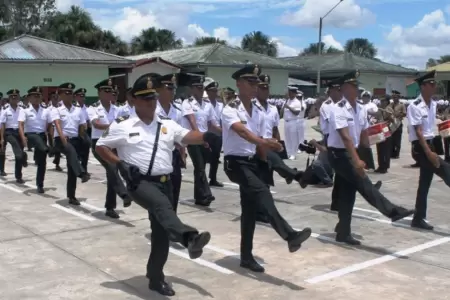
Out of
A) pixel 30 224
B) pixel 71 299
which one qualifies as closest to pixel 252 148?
pixel 71 299

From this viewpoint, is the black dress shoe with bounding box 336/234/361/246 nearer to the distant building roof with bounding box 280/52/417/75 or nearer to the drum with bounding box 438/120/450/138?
the drum with bounding box 438/120/450/138

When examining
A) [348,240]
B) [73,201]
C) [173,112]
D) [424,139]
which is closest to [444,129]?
[424,139]

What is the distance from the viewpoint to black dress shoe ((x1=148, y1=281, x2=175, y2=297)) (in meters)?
4.84

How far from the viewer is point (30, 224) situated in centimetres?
762

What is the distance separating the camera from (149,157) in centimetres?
477

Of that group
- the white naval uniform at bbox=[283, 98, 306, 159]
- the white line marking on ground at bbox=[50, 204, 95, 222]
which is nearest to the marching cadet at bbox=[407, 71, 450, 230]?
the white line marking on ground at bbox=[50, 204, 95, 222]

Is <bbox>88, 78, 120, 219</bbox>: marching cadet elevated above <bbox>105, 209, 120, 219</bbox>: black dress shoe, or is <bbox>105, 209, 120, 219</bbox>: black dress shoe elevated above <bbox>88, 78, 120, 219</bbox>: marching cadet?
<bbox>88, 78, 120, 219</bbox>: marching cadet

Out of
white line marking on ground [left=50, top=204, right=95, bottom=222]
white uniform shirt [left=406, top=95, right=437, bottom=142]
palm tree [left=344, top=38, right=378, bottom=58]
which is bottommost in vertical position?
white line marking on ground [left=50, top=204, right=95, bottom=222]

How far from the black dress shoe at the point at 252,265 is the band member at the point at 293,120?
28.8 ft

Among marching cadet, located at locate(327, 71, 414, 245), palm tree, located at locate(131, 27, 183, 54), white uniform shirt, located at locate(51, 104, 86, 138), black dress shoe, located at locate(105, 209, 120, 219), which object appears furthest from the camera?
palm tree, located at locate(131, 27, 183, 54)

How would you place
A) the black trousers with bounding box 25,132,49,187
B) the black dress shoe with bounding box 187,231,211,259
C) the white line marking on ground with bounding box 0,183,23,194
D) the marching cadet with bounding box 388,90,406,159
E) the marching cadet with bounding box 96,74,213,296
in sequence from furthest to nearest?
→ the marching cadet with bounding box 388,90,406,159 → the white line marking on ground with bounding box 0,183,23,194 → the black trousers with bounding box 25,132,49,187 → the marching cadet with bounding box 96,74,213,296 → the black dress shoe with bounding box 187,231,211,259

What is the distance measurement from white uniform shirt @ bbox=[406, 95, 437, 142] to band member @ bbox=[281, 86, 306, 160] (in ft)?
22.6

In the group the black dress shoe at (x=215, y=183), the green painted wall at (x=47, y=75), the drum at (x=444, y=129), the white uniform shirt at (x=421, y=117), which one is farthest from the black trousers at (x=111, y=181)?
the green painted wall at (x=47, y=75)

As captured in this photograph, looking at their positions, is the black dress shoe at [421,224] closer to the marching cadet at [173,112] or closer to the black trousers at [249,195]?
the black trousers at [249,195]
